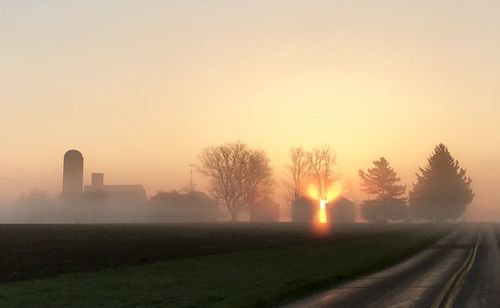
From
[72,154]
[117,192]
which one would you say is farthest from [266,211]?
[72,154]

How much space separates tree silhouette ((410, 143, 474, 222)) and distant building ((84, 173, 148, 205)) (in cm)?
8583

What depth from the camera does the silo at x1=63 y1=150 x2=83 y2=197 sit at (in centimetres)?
14325

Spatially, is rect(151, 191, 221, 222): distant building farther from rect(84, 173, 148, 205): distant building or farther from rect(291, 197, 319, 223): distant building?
rect(291, 197, 319, 223): distant building

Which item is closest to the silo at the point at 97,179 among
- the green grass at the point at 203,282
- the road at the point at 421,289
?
the green grass at the point at 203,282

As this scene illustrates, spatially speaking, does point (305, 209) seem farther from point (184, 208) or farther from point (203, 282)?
point (203, 282)

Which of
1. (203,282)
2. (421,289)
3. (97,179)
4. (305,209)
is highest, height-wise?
(97,179)

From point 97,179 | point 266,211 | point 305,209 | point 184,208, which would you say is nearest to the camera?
point 305,209

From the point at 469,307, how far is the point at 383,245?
29596 mm

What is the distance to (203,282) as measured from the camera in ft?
76.7

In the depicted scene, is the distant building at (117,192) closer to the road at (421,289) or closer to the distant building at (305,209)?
the distant building at (305,209)

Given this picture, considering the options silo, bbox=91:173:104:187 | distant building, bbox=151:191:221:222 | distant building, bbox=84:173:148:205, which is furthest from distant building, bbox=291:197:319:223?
silo, bbox=91:173:104:187

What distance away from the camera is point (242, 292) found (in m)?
19.7

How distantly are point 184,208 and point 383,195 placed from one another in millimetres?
57835

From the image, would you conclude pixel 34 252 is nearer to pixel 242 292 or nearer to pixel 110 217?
pixel 242 292
